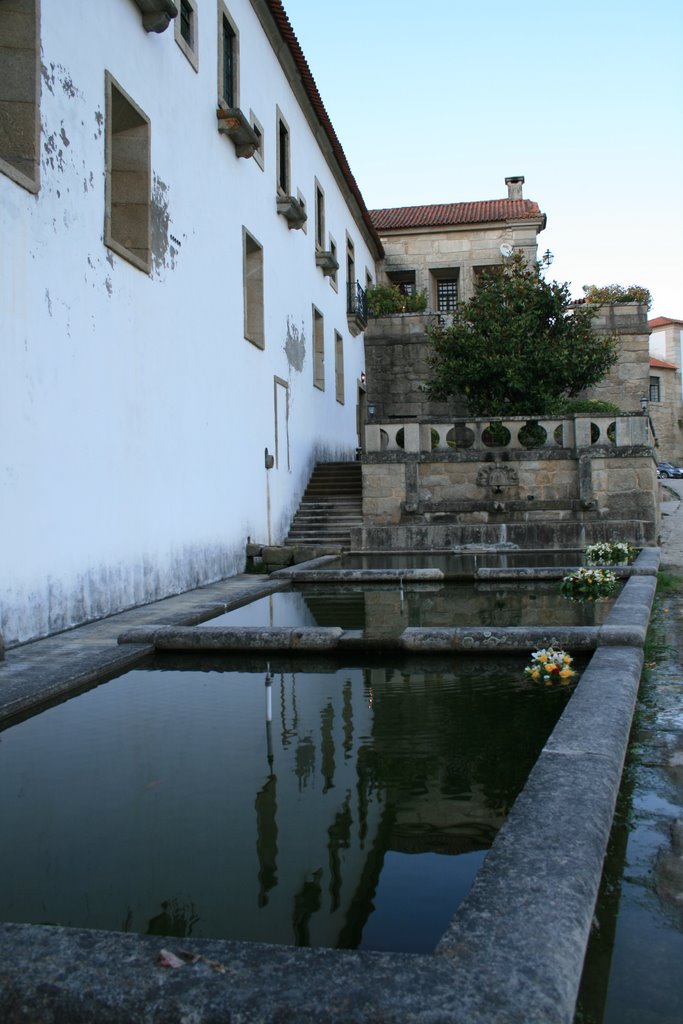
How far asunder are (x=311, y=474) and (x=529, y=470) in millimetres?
5197

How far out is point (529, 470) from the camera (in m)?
14.7

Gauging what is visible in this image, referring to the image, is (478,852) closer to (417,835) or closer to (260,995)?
(417,835)

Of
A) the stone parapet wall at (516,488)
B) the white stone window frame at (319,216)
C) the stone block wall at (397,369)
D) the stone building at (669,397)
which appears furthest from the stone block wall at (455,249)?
the stone building at (669,397)

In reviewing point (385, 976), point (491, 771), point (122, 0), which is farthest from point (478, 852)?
point (122, 0)

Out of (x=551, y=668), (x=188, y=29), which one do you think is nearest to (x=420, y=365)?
(x=188, y=29)

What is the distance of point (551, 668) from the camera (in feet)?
14.9

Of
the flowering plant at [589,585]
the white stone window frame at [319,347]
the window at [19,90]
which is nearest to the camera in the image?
the window at [19,90]

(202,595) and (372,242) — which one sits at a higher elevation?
(372,242)

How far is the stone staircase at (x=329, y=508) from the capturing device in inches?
591

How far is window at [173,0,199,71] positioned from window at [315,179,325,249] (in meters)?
8.52

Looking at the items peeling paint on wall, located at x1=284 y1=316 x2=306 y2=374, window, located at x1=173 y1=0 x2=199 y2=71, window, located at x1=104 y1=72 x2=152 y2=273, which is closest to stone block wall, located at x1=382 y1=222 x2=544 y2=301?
peeling paint on wall, located at x1=284 y1=316 x2=306 y2=374

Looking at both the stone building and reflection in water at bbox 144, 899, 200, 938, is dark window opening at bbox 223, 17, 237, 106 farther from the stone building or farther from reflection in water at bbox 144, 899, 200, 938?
the stone building

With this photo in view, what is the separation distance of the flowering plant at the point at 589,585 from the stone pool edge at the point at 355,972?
5.88 meters

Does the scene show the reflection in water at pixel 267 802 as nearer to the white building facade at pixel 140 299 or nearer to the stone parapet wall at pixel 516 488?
the white building facade at pixel 140 299
